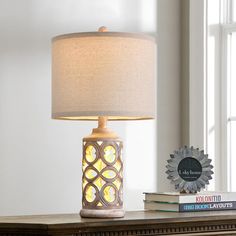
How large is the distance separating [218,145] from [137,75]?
1.34 m

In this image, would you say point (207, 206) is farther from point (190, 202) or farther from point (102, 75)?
point (102, 75)

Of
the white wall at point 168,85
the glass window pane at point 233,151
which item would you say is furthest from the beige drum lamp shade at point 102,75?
the glass window pane at point 233,151

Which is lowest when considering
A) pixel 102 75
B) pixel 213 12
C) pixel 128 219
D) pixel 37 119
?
pixel 128 219

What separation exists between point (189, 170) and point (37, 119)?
761 millimetres

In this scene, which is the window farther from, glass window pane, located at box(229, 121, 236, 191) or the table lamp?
the table lamp

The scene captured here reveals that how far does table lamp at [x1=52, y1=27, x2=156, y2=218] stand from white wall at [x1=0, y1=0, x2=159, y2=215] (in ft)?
2.05

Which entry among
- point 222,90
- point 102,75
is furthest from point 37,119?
point 222,90

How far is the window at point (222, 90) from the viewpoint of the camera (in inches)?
151

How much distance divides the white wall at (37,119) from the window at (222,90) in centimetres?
50

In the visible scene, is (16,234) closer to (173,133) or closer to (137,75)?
(137,75)

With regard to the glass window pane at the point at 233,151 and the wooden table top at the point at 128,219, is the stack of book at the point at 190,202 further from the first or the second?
the glass window pane at the point at 233,151

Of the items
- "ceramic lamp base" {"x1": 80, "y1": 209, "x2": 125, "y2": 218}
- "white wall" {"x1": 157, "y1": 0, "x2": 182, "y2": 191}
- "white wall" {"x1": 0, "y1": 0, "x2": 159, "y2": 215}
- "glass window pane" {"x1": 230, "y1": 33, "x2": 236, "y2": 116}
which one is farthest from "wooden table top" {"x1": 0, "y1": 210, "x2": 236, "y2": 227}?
"glass window pane" {"x1": 230, "y1": 33, "x2": 236, "y2": 116}

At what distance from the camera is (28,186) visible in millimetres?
3303

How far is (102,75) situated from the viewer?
2576mm
